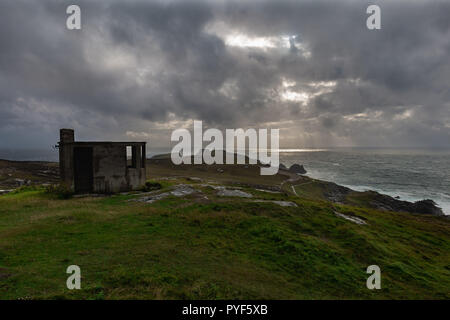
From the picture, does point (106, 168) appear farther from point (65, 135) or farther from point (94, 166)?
point (65, 135)

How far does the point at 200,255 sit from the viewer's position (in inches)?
439

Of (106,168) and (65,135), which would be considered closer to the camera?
(106,168)

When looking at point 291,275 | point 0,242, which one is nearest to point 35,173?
point 0,242

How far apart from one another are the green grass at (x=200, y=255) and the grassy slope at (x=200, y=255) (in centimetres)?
5

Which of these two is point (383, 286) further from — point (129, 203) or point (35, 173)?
point (35, 173)

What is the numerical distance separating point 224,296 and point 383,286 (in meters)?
8.23

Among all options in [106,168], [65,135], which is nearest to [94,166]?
[106,168]

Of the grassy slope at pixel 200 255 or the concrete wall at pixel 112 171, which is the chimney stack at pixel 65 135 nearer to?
the concrete wall at pixel 112 171

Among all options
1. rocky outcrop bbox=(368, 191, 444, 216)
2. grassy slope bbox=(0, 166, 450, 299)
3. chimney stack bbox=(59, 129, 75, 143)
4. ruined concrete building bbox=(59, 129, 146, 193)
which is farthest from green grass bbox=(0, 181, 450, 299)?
rocky outcrop bbox=(368, 191, 444, 216)

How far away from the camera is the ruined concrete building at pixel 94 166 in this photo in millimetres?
24734

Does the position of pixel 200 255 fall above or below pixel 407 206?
above

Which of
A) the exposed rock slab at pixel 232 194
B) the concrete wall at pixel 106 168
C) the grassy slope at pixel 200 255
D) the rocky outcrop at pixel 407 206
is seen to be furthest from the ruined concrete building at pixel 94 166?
the rocky outcrop at pixel 407 206

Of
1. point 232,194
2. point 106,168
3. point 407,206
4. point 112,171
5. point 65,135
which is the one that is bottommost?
point 407,206
